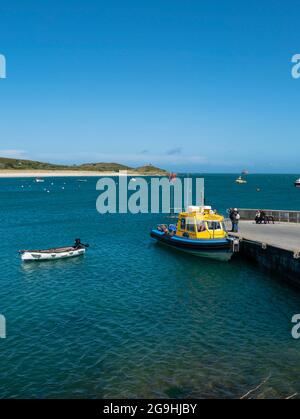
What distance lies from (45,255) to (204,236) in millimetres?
13834

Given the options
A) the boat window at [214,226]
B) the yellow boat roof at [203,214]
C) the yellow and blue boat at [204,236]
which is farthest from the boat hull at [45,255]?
the boat window at [214,226]

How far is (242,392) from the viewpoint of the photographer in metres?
13.9

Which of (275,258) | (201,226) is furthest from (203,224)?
(275,258)

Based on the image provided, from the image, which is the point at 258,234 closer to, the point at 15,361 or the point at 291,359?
the point at 291,359

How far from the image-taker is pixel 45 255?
33938mm

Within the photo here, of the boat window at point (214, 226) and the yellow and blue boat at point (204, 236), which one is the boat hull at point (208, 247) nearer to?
the yellow and blue boat at point (204, 236)

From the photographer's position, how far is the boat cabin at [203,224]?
34.7 meters

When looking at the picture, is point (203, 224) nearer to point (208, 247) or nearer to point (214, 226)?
point (214, 226)

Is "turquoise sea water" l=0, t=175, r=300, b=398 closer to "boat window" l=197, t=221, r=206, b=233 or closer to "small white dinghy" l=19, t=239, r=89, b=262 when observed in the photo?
"small white dinghy" l=19, t=239, r=89, b=262

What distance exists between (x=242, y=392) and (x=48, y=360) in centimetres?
781

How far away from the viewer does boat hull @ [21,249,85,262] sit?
33375mm

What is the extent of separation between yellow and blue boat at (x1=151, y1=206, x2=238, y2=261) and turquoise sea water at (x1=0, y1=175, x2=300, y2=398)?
45.5 inches

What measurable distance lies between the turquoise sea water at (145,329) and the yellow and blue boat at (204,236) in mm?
1157
